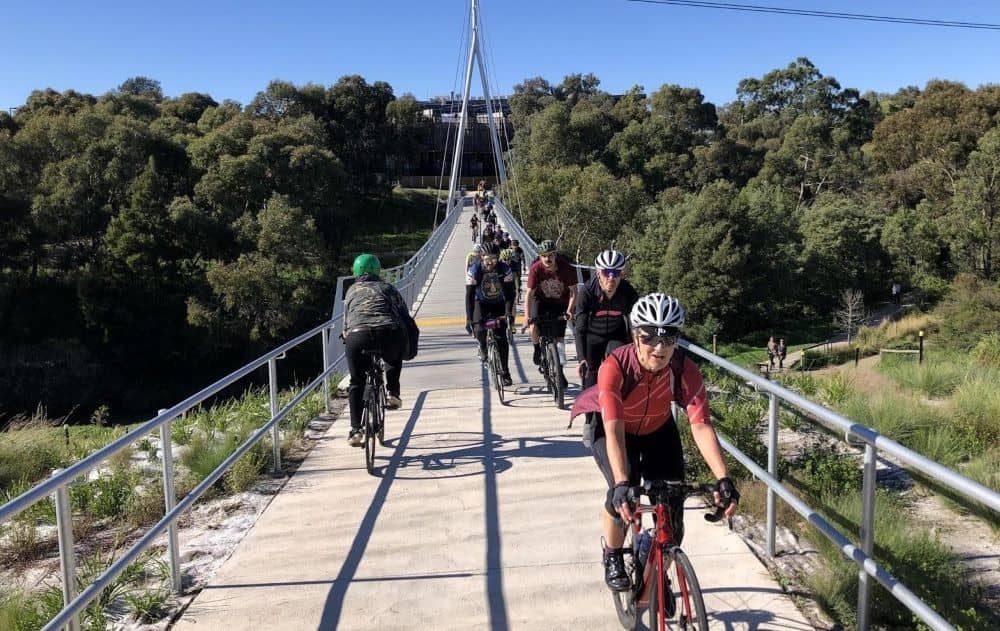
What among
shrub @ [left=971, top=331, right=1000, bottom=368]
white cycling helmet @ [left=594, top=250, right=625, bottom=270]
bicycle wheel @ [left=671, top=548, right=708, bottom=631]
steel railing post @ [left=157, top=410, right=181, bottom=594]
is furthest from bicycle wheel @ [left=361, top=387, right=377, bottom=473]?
Answer: shrub @ [left=971, top=331, right=1000, bottom=368]

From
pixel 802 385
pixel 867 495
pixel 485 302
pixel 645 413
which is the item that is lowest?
pixel 802 385

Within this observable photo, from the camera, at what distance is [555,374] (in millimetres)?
8141

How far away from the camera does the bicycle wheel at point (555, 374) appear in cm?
798

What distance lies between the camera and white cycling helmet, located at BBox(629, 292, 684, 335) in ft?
10.4

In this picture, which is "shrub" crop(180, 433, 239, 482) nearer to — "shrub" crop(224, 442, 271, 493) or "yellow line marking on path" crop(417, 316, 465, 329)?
"shrub" crop(224, 442, 271, 493)

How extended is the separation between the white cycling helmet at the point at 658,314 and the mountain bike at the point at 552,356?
4.68 meters

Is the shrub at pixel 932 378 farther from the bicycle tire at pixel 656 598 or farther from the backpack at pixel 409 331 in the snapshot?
the bicycle tire at pixel 656 598

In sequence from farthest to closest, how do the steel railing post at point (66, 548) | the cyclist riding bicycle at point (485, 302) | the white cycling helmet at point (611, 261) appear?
1. the cyclist riding bicycle at point (485, 302)
2. the white cycling helmet at point (611, 261)
3. the steel railing post at point (66, 548)

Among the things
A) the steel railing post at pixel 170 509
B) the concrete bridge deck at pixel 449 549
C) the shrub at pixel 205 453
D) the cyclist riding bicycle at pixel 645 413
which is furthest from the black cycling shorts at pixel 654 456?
A: the shrub at pixel 205 453

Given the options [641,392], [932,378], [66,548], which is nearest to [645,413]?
[641,392]

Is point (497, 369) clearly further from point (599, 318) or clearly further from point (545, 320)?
point (599, 318)

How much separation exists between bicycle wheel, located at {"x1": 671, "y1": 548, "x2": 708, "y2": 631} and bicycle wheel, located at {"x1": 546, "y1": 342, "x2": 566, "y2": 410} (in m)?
5.00

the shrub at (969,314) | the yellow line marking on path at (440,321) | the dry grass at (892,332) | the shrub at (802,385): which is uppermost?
the yellow line marking on path at (440,321)

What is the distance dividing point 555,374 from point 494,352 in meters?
0.82
